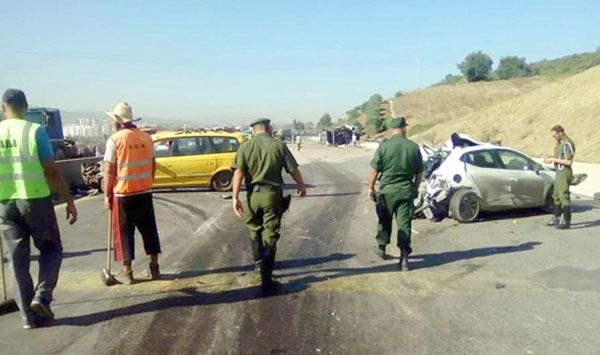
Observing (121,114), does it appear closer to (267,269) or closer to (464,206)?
(267,269)

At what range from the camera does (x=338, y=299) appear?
5.13m

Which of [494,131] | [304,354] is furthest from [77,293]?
[494,131]

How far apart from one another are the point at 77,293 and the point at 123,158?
160cm

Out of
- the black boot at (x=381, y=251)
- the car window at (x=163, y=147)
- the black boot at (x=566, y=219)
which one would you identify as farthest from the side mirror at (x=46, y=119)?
the black boot at (x=566, y=219)

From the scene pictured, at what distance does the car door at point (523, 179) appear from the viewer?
9930mm

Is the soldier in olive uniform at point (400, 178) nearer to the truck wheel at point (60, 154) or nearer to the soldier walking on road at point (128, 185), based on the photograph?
the soldier walking on road at point (128, 185)

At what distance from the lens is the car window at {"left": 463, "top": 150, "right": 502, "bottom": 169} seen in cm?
986

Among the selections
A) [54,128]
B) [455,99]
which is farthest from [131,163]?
[455,99]

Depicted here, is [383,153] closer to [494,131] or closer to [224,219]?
[224,219]

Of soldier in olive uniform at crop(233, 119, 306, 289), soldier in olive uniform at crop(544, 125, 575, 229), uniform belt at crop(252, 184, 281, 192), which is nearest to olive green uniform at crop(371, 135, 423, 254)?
soldier in olive uniform at crop(233, 119, 306, 289)

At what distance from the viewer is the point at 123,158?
5.48 metres

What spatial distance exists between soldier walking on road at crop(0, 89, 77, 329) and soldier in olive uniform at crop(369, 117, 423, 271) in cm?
378

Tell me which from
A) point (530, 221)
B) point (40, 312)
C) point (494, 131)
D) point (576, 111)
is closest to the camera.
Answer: point (40, 312)

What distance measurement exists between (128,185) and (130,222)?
45 centimetres
